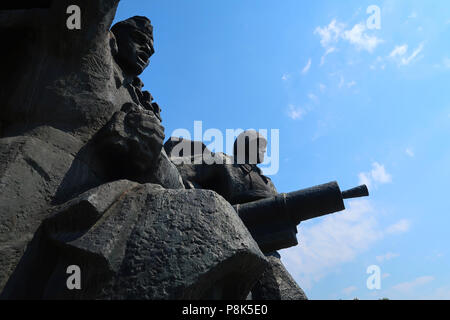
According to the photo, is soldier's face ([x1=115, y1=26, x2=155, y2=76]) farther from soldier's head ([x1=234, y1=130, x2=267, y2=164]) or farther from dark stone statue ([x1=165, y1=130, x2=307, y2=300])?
soldier's head ([x1=234, y1=130, x2=267, y2=164])

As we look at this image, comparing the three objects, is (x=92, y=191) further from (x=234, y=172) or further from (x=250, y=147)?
(x=250, y=147)

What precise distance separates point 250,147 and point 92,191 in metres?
3.63

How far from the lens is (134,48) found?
2926 millimetres

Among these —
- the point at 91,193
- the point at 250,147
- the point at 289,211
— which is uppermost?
the point at 250,147

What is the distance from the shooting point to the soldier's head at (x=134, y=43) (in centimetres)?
288

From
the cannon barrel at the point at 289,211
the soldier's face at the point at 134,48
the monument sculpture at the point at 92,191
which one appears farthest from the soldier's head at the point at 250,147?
the monument sculpture at the point at 92,191

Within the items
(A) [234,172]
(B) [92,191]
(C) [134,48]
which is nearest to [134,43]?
(C) [134,48]

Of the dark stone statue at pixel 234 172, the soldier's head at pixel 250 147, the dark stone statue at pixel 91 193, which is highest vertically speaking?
the soldier's head at pixel 250 147

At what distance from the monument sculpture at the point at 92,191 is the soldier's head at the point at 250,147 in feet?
8.06

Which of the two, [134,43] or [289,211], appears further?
[289,211]

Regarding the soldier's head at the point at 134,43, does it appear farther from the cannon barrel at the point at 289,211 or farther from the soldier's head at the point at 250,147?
the soldier's head at the point at 250,147
